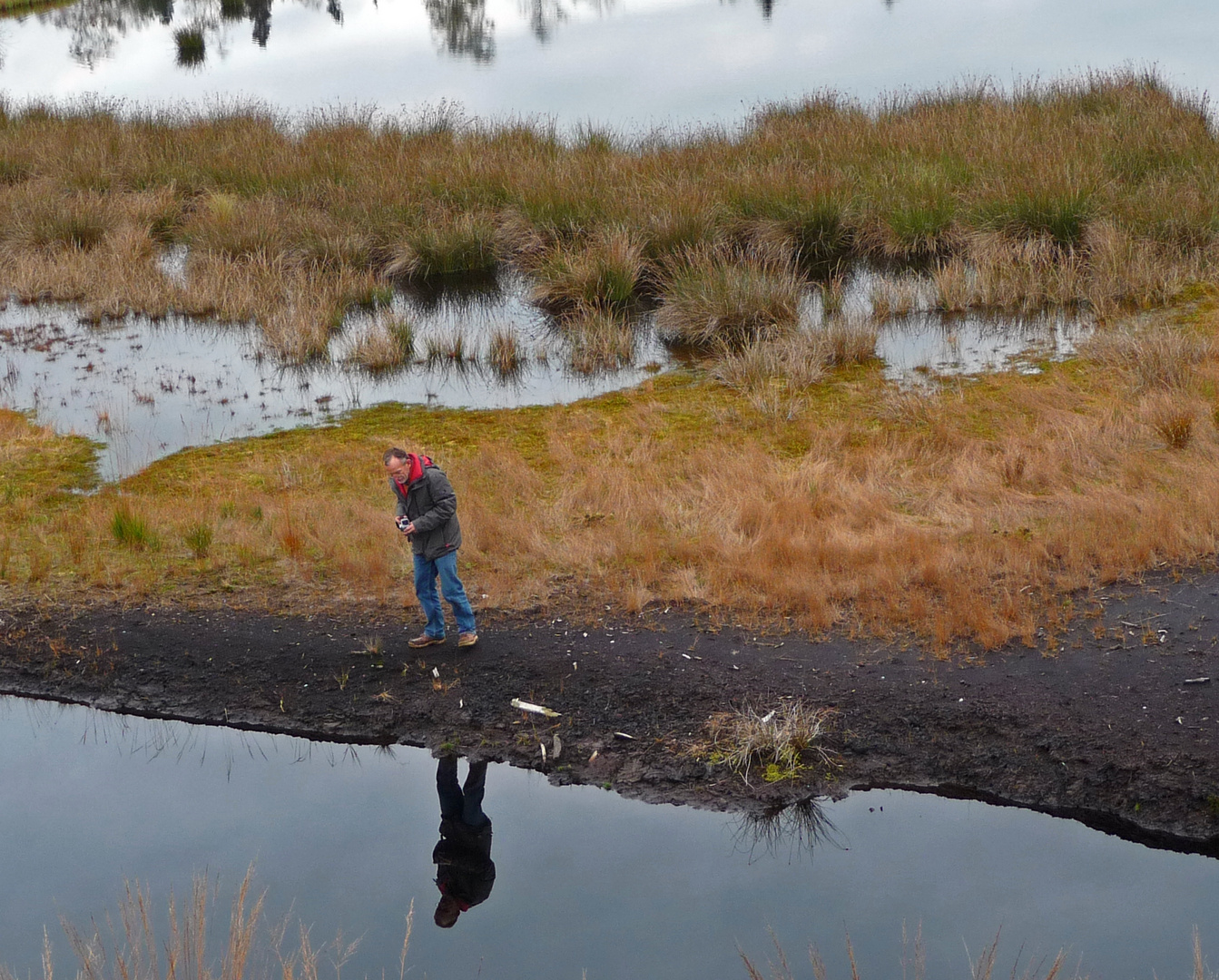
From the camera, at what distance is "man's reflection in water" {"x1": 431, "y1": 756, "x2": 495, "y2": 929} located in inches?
219

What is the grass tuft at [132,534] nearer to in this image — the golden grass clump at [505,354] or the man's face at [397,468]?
the man's face at [397,468]

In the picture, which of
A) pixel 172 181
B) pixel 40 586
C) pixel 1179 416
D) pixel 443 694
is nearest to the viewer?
pixel 443 694

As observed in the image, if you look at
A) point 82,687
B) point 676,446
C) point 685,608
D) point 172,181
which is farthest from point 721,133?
point 82,687

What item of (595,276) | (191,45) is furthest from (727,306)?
(191,45)

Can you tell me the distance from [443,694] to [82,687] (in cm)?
247

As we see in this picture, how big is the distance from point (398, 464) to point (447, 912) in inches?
104

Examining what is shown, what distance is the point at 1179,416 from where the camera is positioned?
9.73 metres

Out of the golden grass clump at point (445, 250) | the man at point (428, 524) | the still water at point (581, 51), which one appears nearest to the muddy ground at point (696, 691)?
the man at point (428, 524)

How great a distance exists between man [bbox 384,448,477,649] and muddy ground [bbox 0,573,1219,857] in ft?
1.36

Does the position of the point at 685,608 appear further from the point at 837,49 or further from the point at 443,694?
the point at 837,49

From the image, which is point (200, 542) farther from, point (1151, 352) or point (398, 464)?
point (1151, 352)

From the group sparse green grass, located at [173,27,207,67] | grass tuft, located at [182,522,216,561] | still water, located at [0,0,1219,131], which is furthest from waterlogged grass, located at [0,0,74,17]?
grass tuft, located at [182,522,216,561]

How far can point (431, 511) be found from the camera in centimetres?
698

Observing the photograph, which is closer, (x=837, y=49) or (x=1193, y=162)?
(x=1193, y=162)
